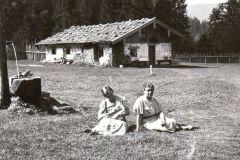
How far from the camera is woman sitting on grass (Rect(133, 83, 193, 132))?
32.3ft

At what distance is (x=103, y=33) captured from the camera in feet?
132

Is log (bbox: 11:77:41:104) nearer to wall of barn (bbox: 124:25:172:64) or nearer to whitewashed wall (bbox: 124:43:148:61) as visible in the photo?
wall of barn (bbox: 124:25:172:64)

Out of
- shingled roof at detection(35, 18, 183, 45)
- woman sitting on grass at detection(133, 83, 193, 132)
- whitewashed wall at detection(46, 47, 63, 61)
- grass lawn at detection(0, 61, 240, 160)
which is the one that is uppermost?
shingled roof at detection(35, 18, 183, 45)

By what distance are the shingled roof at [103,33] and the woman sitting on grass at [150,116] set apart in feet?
84.5

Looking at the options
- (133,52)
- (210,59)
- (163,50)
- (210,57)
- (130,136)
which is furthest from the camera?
(210,59)

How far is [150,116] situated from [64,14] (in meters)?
52.9

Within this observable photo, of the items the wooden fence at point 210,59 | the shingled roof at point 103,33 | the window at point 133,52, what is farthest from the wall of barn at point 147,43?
the wooden fence at point 210,59

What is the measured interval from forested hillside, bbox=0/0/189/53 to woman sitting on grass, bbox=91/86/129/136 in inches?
2010

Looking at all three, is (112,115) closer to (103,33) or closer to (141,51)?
(141,51)

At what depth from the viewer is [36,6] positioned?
212 feet

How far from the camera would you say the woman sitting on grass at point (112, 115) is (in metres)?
9.68

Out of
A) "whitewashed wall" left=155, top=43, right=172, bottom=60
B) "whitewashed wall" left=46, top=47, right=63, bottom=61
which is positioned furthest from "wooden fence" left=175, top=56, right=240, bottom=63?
"whitewashed wall" left=46, top=47, right=63, bottom=61

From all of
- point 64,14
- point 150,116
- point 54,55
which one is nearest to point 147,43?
point 54,55

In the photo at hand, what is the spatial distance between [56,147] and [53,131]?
1.70 meters
